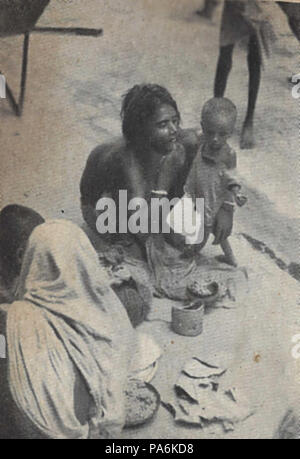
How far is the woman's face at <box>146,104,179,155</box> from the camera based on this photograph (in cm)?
247

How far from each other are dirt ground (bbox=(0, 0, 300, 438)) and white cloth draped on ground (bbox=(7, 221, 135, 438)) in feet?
0.45

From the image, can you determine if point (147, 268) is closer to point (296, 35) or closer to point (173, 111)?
point (173, 111)

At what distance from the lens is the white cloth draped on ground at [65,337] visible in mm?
2434

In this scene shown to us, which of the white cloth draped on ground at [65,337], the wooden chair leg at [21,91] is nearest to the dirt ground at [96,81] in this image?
the wooden chair leg at [21,91]

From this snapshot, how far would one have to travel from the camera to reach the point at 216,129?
2.52 metres

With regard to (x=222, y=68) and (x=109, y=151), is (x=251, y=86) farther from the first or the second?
(x=109, y=151)

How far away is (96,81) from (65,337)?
3.19 feet

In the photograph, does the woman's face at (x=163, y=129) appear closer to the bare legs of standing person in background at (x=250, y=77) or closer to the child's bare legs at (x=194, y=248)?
the bare legs of standing person in background at (x=250, y=77)

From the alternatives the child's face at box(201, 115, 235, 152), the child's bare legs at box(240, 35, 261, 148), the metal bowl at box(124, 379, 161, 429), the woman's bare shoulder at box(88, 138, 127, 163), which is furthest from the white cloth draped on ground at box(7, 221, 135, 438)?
the child's bare legs at box(240, 35, 261, 148)

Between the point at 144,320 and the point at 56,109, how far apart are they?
0.87 m

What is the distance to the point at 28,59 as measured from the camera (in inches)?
96.3

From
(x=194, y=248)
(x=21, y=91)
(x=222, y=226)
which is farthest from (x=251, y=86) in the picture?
(x=21, y=91)

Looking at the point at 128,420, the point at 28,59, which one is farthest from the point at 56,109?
the point at 128,420

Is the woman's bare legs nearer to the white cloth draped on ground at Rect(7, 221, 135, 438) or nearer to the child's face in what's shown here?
the child's face
